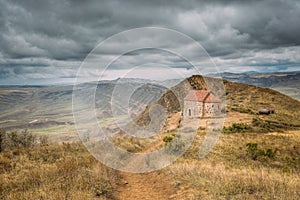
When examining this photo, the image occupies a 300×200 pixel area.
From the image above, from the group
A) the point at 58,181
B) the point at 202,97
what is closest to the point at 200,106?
the point at 202,97

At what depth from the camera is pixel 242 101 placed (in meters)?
66.4

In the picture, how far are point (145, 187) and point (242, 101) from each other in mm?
62284

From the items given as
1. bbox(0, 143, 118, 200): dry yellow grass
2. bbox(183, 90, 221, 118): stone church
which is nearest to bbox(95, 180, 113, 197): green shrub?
bbox(0, 143, 118, 200): dry yellow grass

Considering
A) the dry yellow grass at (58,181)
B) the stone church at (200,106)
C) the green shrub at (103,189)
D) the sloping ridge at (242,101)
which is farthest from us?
the sloping ridge at (242,101)

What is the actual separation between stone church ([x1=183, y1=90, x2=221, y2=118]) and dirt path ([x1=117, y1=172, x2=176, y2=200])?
127ft

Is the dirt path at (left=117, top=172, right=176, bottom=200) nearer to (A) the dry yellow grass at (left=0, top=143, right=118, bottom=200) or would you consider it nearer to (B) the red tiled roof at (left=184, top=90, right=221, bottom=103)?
(A) the dry yellow grass at (left=0, top=143, right=118, bottom=200)

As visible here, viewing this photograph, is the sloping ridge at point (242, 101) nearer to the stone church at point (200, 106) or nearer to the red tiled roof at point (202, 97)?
the red tiled roof at point (202, 97)

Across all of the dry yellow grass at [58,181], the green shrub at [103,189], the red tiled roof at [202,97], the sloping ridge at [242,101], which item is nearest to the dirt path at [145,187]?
the green shrub at [103,189]

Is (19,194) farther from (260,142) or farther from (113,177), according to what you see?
(260,142)

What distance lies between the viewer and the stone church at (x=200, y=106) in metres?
50.0

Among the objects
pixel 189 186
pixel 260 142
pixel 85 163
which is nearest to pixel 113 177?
pixel 85 163

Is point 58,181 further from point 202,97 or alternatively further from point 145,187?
point 202,97

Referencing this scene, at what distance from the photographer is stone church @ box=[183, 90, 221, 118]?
50031mm

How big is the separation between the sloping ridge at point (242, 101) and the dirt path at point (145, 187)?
38706 millimetres
